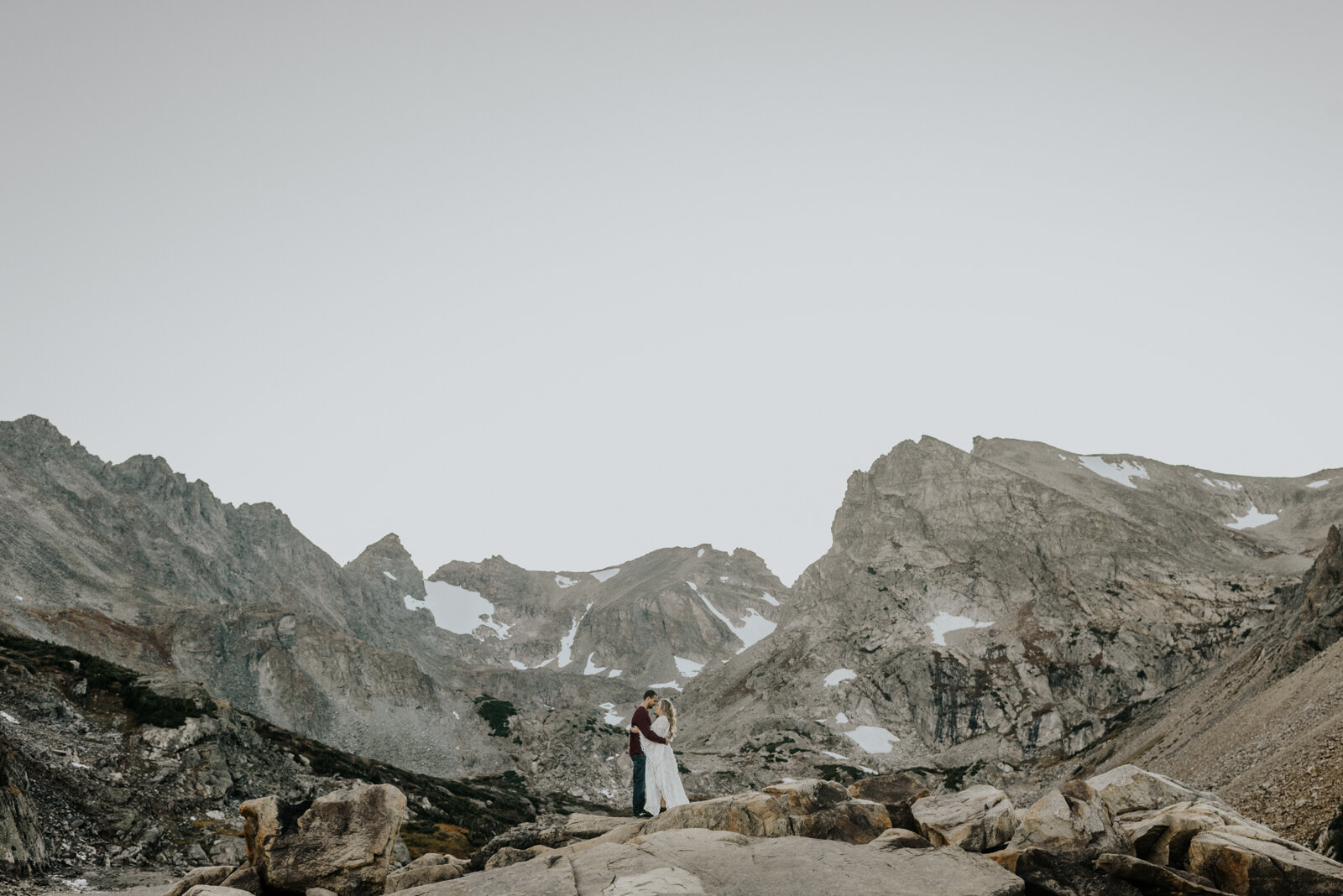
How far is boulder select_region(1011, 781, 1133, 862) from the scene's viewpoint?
1717 cm

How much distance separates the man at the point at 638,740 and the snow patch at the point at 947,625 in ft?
570

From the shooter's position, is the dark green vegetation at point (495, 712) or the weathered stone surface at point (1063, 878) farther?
the dark green vegetation at point (495, 712)

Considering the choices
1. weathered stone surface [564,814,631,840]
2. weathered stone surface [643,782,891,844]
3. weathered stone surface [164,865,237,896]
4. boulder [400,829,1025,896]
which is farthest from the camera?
weathered stone surface [564,814,631,840]

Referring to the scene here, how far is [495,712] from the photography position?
16588 centimetres

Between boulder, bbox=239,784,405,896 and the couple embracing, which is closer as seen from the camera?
boulder, bbox=239,784,405,896

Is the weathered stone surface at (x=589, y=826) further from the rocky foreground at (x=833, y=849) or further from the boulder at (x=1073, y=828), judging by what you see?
the boulder at (x=1073, y=828)

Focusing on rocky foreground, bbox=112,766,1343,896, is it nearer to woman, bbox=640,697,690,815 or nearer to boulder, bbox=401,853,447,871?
boulder, bbox=401,853,447,871

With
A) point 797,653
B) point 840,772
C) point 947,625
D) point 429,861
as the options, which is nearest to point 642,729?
point 429,861

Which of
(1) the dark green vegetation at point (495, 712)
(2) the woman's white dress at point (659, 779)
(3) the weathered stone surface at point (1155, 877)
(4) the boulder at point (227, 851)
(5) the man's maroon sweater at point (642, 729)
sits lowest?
(1) the dark green vegetation at point (495, 712)

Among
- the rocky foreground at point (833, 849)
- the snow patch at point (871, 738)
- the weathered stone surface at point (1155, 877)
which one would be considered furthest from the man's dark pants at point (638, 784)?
the snow patch at point (871, 738)

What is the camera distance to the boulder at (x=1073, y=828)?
56.3 feet

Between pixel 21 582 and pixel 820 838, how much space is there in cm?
15640

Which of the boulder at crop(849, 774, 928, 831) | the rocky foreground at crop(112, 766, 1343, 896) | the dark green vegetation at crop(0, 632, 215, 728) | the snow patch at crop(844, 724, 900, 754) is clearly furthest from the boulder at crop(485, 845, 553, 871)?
the snow patch at crop(844, 724, 900, 754)

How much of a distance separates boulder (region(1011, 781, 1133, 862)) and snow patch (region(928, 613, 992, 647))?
175 metres
